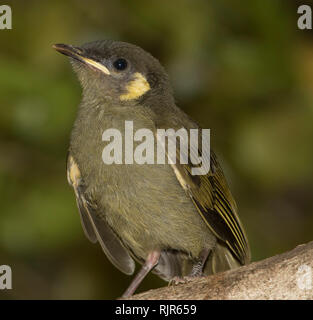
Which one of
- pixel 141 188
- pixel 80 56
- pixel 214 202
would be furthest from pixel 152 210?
pixel 80 56

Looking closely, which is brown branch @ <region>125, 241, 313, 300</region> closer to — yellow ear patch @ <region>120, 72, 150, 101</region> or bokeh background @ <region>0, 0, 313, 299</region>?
yellow ear patch @ <region>120, 72, 150, 101</region>

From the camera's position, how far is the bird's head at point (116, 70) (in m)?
5.51

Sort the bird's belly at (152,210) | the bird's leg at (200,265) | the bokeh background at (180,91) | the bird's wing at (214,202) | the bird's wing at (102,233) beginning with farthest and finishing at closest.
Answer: the bokeh background at (180,91) → the bird's wing at (102,233) → the bird's leg at (200,265) → the bird's wing at (214,202) → the bird's belly at (152,210)

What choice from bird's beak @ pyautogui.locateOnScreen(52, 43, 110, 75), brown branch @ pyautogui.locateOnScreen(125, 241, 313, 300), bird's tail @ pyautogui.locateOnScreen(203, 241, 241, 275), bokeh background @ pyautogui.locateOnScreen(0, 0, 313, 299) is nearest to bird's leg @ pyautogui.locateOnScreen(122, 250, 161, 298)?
bird's tail @ pyautogui.locateOnScreen(203, 241, 241, 275)

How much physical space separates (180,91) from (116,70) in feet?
3.16

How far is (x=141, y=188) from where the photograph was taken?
513 centimetres

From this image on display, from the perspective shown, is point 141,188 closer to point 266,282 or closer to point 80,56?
point 80,56

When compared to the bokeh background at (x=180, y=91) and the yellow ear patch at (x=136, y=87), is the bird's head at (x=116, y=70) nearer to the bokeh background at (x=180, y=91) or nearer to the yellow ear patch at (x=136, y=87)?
the yellow ear patch at (x=136, y=87)

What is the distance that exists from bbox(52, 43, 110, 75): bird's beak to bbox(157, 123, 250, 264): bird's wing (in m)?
0.89

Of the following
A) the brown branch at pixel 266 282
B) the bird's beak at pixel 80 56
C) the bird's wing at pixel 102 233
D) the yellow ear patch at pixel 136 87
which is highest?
the bird's beak at pixel 80 56

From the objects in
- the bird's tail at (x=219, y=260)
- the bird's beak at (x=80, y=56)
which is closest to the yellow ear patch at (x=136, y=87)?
Result: the bird's beak at (x=80, y=56)

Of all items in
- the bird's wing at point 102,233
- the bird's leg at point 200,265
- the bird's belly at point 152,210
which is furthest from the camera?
the bird's wing at point 102,233

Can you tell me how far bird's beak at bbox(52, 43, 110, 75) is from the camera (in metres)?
5.51

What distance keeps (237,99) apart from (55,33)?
64.9 inches
